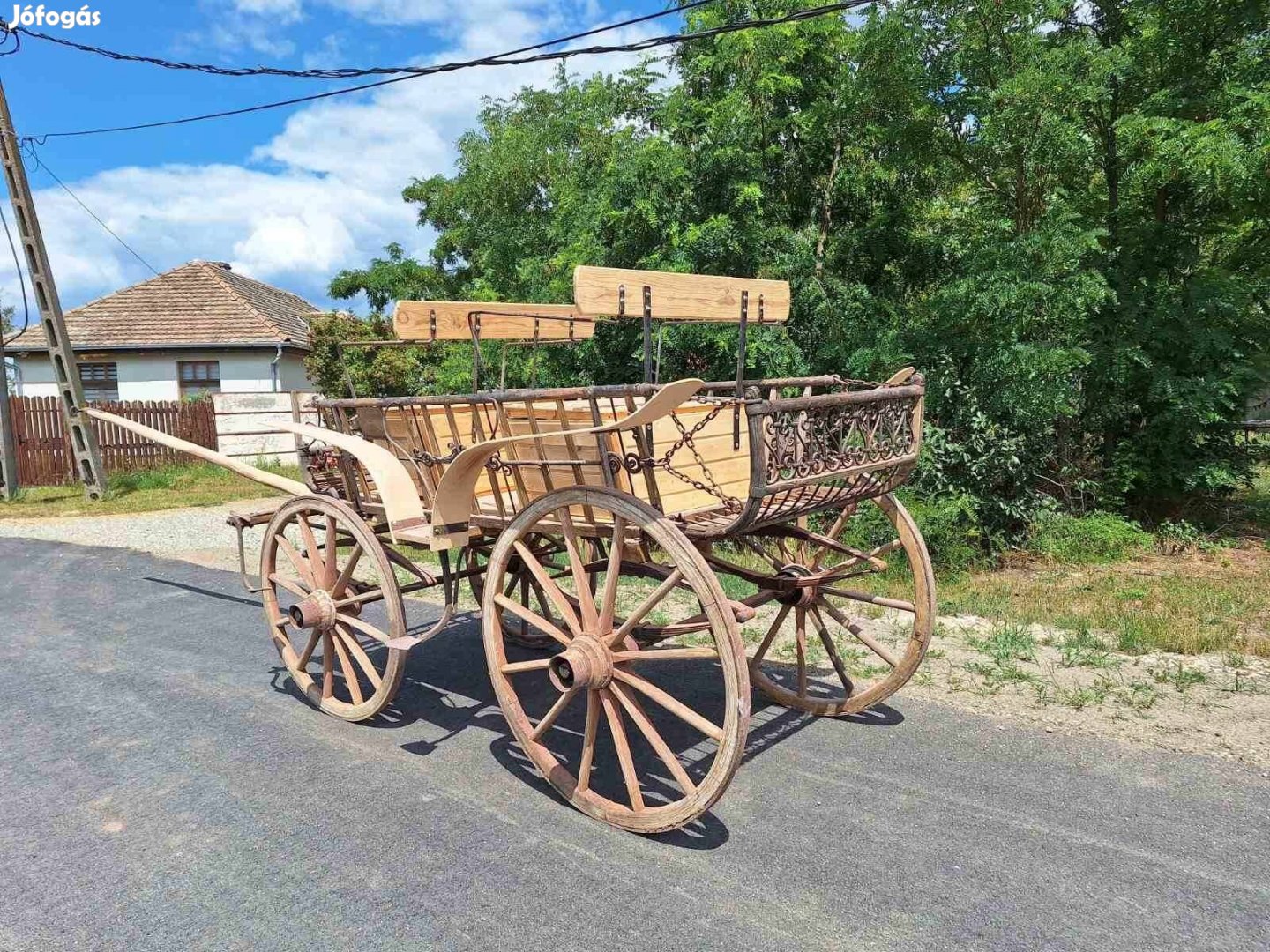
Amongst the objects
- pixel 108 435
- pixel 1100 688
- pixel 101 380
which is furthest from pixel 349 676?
pixel 101 380

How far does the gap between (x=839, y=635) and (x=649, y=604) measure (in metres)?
2.88

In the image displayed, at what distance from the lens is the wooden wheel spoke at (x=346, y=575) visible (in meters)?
4.38

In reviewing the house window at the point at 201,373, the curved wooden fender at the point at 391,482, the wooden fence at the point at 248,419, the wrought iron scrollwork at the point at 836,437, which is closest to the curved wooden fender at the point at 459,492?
the curved wooden fender at the point at 391,482

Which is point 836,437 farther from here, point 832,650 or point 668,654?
point 832,650

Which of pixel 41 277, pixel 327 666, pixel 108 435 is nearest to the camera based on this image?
pixel 327 666

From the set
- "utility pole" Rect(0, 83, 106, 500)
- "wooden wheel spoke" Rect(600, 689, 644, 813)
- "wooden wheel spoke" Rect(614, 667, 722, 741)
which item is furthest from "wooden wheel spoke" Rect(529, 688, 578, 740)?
"utility pole" Rect(0, 83, 106, 500)

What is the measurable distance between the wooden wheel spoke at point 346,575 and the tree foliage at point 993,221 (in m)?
5.51

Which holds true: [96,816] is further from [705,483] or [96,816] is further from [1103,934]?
[1103,934]

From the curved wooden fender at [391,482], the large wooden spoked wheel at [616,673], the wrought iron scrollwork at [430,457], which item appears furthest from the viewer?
the wrought iron scrollwork at [430,457]

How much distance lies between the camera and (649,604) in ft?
10.7

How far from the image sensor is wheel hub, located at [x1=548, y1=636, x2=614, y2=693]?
3367 millimetres

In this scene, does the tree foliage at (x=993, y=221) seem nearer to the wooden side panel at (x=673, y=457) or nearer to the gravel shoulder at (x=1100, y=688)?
the gravel shoulder at (x=1100, y=688)

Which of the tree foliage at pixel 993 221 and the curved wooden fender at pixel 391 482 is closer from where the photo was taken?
the curved wooden fender at pixel 391 482

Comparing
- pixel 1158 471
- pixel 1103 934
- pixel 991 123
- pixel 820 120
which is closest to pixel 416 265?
pixel 820 120
